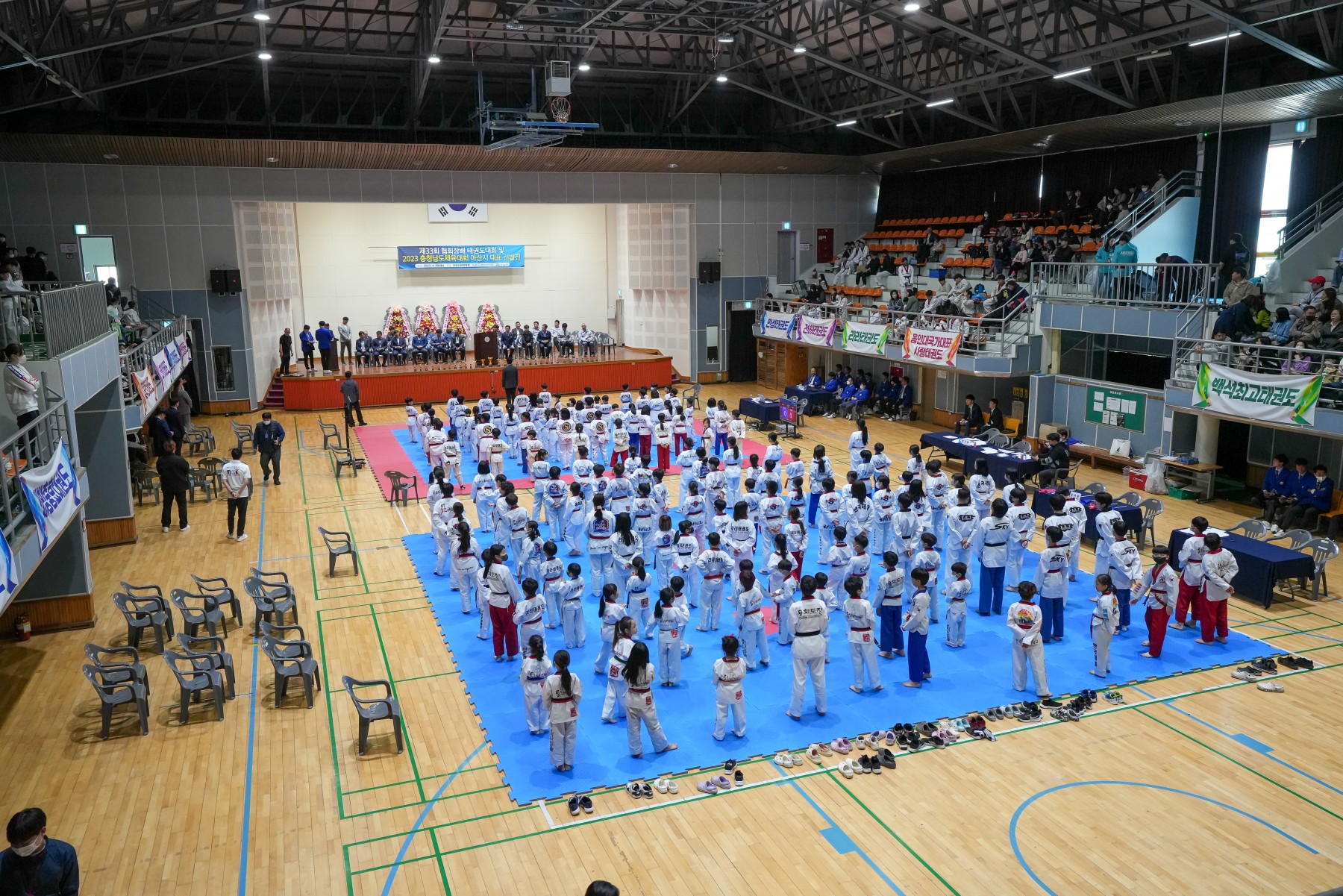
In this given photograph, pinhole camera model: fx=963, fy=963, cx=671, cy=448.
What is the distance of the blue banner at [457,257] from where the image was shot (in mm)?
37062

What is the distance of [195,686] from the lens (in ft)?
36.4

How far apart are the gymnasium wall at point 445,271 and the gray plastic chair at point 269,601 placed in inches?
936

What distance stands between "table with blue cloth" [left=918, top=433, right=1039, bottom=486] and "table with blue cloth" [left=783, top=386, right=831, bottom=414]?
23.6 ft

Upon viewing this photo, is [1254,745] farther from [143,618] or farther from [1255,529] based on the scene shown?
[143,618]

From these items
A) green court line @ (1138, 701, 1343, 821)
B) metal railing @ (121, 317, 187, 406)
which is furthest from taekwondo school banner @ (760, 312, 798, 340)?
green court line @ (1138, 701, 1343, 821)

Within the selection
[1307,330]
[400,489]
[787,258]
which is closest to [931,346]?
[1307,330]

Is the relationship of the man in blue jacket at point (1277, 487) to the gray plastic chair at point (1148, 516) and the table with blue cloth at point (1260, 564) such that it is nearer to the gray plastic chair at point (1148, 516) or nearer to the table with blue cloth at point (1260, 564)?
the gray plastic chair at point (1148, 516)

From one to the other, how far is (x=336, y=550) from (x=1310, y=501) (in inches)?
669

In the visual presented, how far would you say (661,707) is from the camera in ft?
36.9

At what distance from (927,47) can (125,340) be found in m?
19.4

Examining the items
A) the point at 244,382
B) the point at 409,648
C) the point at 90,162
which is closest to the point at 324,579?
the point at 409,648

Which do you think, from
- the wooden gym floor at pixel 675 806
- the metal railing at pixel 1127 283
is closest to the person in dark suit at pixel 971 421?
the metal railing at pixel 1127 283

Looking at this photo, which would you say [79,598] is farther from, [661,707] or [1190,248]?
[1190,248]

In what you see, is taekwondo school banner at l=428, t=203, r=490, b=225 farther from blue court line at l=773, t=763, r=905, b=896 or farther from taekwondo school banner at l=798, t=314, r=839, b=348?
blue court line at l=773, t=763, r=905, b=896
